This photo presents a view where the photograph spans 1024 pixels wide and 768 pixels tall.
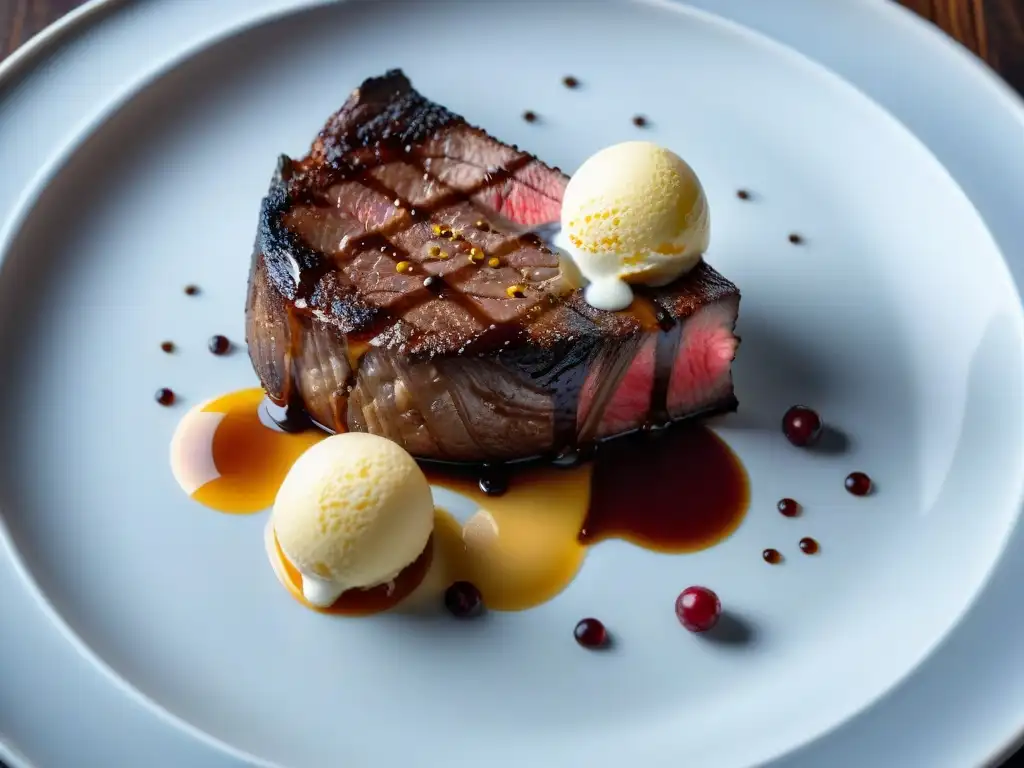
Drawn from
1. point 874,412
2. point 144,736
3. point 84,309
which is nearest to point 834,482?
point 874,412

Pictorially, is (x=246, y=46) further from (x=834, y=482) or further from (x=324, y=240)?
(x=834, y=482)

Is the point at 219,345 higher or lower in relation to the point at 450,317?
lower

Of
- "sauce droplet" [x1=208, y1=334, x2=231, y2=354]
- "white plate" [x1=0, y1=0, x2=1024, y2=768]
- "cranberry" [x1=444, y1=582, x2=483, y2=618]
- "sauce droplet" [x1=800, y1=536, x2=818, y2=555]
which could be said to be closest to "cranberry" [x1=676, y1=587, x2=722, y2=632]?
"white plate" [x1=0, y1=0, x2=1024, y2=768]

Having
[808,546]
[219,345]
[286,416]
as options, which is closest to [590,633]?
[808,546]

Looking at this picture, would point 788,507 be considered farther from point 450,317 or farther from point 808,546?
point 450,317

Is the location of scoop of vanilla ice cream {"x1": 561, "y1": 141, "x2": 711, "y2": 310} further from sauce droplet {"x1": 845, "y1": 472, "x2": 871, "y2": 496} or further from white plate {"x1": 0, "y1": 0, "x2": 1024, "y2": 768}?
sauce droplet {"x1": 845, "y1": 472, "x2": 871, "y2": 496}

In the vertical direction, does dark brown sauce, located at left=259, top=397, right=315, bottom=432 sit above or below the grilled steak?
below
